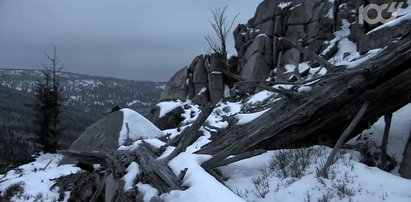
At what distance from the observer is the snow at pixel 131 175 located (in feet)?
18.3

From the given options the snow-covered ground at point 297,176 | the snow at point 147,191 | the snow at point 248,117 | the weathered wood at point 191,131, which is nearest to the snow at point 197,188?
the snow-covered ground at point 297,176

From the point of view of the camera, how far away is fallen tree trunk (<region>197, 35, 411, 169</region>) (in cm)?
544

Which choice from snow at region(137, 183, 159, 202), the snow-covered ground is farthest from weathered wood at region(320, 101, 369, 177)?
snow at region(137, 183, 159, 202)

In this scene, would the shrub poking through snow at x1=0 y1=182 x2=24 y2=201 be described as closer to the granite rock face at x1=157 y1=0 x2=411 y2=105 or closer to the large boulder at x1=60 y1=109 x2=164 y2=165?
the large boulder at x1=60 y1=109 x2=164 y2=165

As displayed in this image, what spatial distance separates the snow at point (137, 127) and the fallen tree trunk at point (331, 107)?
6.70 metres

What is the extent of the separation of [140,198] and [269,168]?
6.18ft

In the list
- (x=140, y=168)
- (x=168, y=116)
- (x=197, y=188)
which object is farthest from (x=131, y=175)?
(x=168, y=116)

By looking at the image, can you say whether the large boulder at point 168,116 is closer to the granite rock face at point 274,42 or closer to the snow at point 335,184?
the granite rock face at point 274,42

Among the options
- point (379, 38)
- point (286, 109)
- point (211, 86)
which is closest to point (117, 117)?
point (286, 109)

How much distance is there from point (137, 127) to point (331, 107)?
8.88 m

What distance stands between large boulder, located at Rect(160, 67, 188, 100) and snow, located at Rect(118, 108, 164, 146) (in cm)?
1916

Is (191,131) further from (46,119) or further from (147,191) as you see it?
(46,119)

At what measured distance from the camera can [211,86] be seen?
3147cm

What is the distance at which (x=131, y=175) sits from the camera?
18.9 ft
